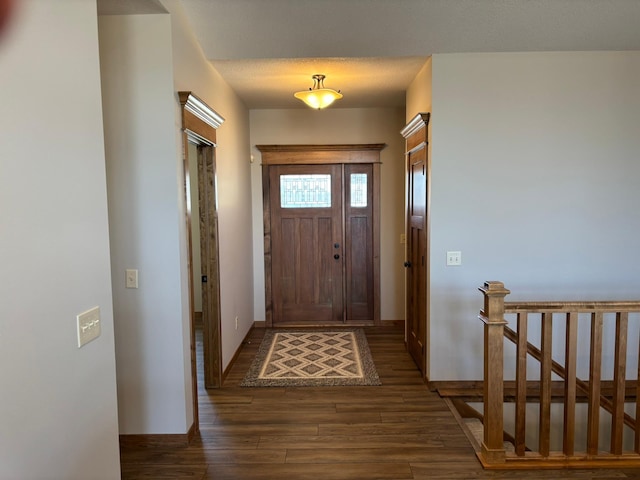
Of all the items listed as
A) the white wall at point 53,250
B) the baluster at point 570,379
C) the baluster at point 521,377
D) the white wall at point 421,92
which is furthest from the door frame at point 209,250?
the baluster at point 570,379

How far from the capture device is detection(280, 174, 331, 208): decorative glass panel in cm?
535

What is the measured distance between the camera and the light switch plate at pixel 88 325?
1.41 metres

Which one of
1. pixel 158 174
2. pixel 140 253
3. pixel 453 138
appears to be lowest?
pixel 140 253

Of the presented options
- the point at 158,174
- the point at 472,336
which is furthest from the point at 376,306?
the point at 158,174

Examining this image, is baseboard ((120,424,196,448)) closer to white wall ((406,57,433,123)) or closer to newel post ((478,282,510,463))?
newel post ((478,282,510,463))

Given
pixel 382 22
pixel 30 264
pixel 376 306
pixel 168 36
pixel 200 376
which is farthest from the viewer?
pixel 376 306

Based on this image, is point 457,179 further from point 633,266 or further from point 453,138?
point 633,266

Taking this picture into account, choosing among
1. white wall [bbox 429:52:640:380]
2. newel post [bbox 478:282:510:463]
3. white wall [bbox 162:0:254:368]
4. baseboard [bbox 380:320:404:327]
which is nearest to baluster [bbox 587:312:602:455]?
newel post [bbox 478:282:510:463]

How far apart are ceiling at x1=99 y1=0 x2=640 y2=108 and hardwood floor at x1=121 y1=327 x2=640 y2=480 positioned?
8.81 feet

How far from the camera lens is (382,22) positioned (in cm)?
292

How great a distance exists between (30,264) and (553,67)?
3739 millimetres

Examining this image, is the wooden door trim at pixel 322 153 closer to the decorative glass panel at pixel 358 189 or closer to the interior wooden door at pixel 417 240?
the decorative glass panel at pixel 358 189

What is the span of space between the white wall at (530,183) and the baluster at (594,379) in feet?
3.49

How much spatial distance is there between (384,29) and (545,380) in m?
2.56
